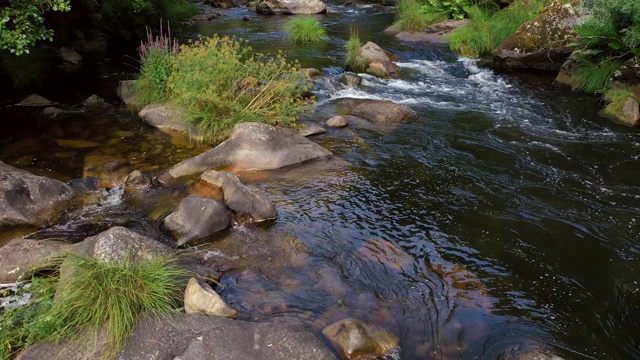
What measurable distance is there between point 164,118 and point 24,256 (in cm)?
539

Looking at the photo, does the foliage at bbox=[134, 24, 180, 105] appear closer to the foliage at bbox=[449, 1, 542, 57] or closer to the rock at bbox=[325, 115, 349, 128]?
the rock at bbox=[325, 115, 349, 128]

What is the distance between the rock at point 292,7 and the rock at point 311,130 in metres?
18.0

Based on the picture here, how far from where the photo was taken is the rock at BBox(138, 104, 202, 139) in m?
11.1

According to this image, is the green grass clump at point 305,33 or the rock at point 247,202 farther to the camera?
the green grass clump at point 305,33

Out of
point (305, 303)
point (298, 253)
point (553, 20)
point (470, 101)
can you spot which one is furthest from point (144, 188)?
point (553, 20)

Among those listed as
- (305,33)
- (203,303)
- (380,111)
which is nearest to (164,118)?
(380,111)

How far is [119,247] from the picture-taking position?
19.5 ft

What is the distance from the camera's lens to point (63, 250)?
21.0ft

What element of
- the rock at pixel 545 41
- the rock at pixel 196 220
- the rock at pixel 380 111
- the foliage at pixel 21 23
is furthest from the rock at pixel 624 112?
the foliage at pixel 21 23

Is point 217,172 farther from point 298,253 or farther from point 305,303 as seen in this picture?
point 305,303

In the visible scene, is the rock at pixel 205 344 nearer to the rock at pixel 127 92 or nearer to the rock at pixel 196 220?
the rock at pixel 196 220

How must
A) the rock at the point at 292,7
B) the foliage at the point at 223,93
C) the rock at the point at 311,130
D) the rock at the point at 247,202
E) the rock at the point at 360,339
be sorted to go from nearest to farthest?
the rock at the point at 360,339 → the rock at the point at 247,202 → the foliage at the point at 223,93 → the rock at the point at 311,130 → the rock at the point at 292,7

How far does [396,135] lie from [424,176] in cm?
210

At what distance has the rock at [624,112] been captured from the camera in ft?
38.9
